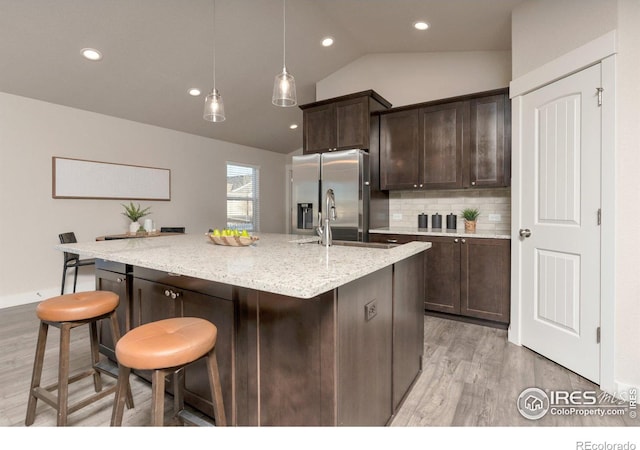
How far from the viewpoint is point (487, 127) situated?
11.5 ft

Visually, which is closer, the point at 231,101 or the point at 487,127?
the point at 487,127

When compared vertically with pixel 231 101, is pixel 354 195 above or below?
below

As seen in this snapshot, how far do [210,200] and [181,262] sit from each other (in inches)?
193

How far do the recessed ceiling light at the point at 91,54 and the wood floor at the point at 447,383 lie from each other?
2828mm

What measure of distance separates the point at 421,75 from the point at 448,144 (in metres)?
1.21

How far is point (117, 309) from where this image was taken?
2.29 m

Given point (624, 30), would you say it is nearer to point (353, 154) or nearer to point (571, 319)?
point (571, 319)

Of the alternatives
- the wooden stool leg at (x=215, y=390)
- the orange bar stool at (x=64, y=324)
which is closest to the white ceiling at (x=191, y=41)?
the orange bar stool at (x=64, y=324)

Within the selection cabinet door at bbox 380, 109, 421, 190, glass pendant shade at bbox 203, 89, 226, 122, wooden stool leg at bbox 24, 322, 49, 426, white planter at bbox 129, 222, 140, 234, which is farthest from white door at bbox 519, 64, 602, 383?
white planter at bbox 129, 222, 140, 234

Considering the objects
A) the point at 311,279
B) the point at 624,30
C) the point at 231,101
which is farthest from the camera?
the point at 231,101


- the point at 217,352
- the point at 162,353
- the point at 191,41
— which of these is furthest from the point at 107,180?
the point at 162,353

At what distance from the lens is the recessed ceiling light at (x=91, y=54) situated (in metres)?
3.51

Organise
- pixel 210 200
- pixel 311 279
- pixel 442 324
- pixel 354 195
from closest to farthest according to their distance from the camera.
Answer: pixel 311 279, pixel 442 324, pixel 354 195, pixel 210 200
